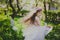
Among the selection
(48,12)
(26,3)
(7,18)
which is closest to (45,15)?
(48,12)

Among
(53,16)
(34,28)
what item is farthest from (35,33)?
(53,16)

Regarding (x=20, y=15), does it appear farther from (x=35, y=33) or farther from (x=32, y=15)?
(x=35, y=33)

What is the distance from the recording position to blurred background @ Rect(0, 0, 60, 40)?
3328 mm

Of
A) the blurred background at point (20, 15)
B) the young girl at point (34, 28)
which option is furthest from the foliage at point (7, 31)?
the young girl at point (34, 28)

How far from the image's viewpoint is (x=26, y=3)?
3.39 m

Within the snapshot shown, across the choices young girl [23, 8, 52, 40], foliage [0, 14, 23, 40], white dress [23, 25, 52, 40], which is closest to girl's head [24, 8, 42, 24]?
young girl [23, 8, 52, 40]

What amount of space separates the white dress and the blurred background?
0.20 feet

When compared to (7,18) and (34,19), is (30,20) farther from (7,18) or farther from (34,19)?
(7,18)

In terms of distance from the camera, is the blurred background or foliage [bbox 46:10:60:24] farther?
foliage [bbox 46:10:60:24]

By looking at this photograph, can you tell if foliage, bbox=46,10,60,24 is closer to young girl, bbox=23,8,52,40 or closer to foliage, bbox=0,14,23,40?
young girl, bbox=23,8,52,40

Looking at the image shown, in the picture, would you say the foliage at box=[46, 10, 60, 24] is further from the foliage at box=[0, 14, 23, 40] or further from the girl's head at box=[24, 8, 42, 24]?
the foliage at box=[0, 14, 23, 40]

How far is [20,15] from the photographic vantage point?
3.37 m

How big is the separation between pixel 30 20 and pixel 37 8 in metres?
0.21

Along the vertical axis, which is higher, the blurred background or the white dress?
the blurred background
